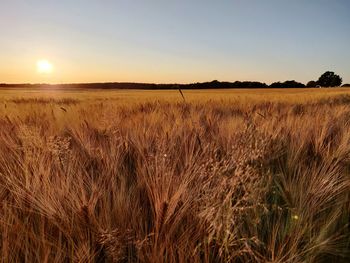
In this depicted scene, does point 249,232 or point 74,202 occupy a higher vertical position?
point 74,202

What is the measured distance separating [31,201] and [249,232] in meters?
0.65

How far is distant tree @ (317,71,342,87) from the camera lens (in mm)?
49812

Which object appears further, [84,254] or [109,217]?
[109,217]

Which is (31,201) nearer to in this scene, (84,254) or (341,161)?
(84,254)

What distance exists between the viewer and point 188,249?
0.81m

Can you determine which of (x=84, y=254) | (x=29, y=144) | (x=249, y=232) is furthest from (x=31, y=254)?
(x=29, y=144)

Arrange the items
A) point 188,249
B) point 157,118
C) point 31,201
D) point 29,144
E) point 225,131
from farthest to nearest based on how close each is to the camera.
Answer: point 157,118, point 225,131, point 29,144, point 31,201, point 188,249

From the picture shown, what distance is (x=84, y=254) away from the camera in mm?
705

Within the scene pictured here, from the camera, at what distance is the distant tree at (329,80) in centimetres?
4981

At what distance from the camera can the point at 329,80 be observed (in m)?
50.8

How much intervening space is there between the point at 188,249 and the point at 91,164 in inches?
28.6

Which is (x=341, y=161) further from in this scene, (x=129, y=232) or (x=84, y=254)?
(x=84, y=254)

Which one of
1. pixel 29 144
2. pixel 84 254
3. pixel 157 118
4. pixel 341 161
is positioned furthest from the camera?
pixel 157 118

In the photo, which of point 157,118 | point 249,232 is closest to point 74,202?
point 249,232
